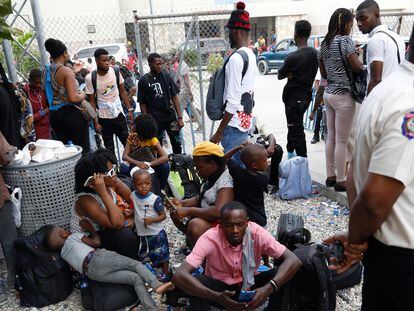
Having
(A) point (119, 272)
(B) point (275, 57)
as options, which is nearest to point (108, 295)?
(A) point (119, 272)

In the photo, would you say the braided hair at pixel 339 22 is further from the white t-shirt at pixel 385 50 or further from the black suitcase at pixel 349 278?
the black suitcase at pixel 349 278

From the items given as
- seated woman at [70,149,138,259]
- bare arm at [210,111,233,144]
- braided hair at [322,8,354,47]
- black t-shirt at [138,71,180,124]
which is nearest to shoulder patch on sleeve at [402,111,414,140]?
seated woman at [70,149,138,259]

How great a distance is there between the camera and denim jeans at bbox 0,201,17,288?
3262 mm

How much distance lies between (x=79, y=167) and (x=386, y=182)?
7.81ft

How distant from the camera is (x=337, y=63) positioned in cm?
421

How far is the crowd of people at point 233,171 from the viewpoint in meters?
1.48

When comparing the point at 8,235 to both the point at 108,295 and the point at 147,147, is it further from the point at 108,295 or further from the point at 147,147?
the point at 147,147

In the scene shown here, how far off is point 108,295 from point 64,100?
7.54ft

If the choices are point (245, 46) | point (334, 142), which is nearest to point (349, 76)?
point (334, 142)

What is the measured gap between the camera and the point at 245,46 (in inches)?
147

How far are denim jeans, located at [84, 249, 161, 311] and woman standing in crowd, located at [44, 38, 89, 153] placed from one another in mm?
1934

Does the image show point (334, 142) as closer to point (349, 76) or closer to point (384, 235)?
point (349, 76)

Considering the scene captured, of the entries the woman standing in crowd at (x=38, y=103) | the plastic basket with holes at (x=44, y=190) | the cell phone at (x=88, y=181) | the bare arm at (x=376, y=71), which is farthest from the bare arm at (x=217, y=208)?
the woman standing in crowd at (x=38, y=103)

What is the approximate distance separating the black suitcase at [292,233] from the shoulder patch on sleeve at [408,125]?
6.11 feet
